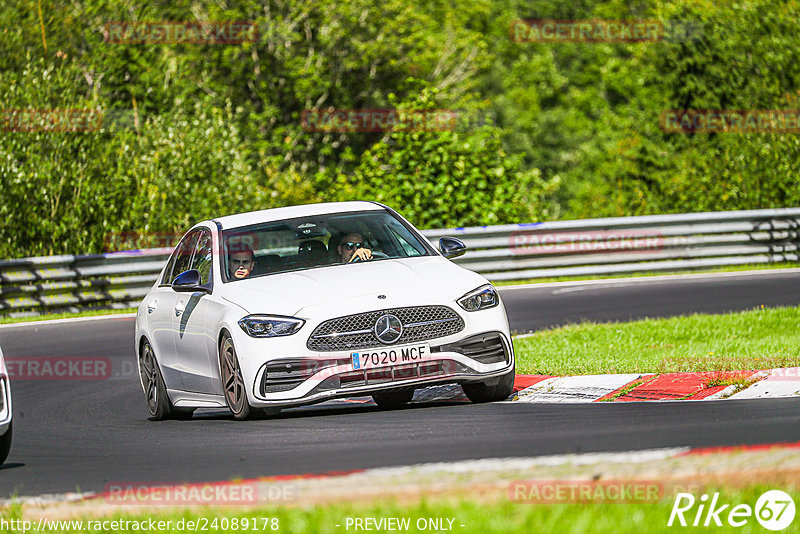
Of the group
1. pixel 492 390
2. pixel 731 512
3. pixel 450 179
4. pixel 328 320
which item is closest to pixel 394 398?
pixel 492 390

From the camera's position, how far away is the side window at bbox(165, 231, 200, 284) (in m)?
10.9

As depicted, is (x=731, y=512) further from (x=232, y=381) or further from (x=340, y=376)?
(x=232, y=381)

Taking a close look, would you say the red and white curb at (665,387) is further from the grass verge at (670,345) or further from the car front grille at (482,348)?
the car front grille at (482,348)

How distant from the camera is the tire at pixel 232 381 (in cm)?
895

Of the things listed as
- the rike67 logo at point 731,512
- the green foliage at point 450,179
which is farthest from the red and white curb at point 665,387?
the green foliage at point 450,179

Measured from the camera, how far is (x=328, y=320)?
870 cm

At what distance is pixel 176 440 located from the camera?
8.74m

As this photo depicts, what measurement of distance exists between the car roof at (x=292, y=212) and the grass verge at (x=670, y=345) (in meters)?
2.01

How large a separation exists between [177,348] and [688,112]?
104ft

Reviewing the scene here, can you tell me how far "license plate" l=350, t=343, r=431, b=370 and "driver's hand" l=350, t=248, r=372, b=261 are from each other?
4.56 feet

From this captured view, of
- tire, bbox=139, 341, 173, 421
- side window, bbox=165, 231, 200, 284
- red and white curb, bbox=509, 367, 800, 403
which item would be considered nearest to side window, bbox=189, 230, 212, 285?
side window, bbox=165, 231, 200, 284

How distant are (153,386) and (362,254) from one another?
86.8 inches

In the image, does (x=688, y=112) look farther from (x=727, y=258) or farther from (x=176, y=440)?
(x=176, y=440)

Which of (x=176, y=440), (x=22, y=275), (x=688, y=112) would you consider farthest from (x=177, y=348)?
(x=688, y=112)
